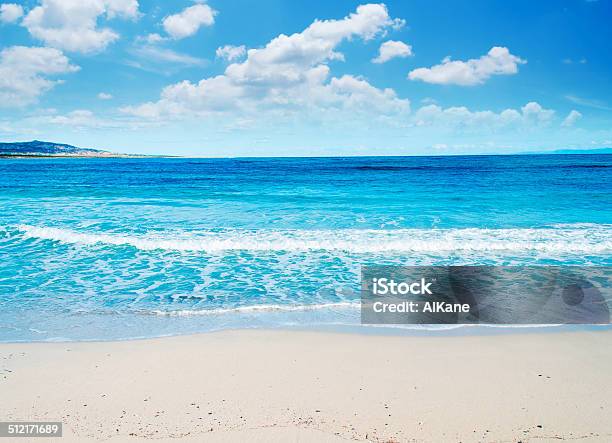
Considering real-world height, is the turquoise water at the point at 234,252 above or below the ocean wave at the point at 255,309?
above

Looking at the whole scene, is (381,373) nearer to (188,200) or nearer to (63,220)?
(63,220)

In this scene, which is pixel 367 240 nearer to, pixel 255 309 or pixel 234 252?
pixel 234 252

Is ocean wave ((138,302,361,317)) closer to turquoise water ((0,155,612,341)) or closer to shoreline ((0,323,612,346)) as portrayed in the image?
turquoise water ((0,155,612,341))

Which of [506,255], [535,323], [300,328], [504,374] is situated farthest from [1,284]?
[506,255]

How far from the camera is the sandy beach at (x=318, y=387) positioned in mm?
4441

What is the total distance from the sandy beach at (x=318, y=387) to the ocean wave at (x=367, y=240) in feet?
22.8

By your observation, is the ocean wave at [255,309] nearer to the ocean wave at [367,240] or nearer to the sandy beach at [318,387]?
the sandy beach at [318,387]

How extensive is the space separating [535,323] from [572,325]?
0.67 metres

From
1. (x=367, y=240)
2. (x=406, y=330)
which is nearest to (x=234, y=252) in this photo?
(x=367, y=240)

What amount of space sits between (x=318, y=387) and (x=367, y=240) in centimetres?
1002

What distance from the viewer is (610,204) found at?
24781 millimetres

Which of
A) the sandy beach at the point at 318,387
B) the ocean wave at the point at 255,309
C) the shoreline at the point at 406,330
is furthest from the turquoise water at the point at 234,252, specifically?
the sandy beach at the point at 318,387

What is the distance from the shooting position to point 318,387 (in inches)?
209

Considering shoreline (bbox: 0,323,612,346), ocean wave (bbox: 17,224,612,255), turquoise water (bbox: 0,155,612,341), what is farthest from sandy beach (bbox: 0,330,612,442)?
ocean wave (bbox: 17,224,612,255)
